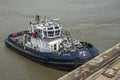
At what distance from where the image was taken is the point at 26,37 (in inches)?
789

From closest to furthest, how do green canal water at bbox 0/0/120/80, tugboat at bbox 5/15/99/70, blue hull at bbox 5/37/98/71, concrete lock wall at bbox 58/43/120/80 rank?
concrete lock wall at bbox 58/43/120/80 → blue hull at bbox 5/37/98/71 → tugboat at bbox 5/15/99/70 → green canal water at bbox 0/0/120/80

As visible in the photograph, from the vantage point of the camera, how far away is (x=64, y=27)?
2822cm

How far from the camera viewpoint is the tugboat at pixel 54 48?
1627 cm

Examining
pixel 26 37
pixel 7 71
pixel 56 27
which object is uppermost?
pixel 56 27

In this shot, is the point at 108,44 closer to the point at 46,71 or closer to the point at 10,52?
the point at 46,71

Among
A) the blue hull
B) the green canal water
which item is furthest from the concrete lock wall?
the green canal water

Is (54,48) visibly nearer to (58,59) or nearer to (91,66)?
(58,59)

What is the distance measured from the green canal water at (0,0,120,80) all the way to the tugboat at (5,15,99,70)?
71 centimetres

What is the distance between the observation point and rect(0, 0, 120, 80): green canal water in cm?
1748

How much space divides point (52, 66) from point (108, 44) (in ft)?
22.0

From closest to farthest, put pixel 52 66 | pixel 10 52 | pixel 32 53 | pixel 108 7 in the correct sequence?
pixel 52 66, pixel 32 53, pixel 10 52, pixel 108 7

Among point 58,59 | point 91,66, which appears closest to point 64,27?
point 58,59

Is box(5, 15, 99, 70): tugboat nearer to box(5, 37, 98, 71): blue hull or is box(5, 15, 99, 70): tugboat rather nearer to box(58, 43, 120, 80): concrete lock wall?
box(5, 37, 98, 71): blue hull

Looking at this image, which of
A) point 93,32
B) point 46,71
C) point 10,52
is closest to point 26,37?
point 10,52
